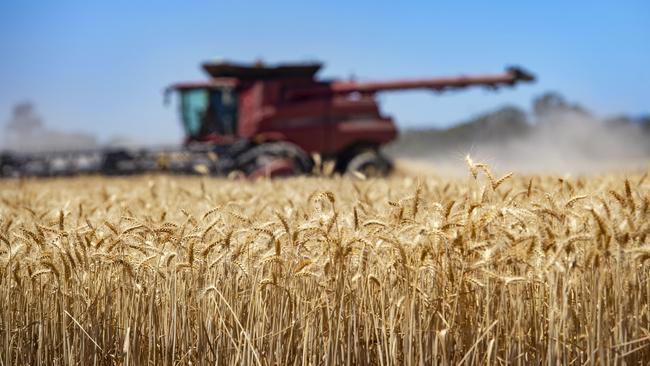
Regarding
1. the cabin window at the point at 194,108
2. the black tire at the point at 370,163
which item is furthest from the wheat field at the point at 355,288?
the cabin window at the point at 194,108

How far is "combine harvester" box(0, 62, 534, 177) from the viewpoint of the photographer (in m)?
16.5

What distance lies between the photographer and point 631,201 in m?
3.03

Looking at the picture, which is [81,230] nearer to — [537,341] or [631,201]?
[537,341]

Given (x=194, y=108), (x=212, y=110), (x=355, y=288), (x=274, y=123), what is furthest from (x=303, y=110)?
(x=355, y=288)

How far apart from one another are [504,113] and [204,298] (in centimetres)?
2550

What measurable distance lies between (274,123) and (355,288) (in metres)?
Result: 13.7

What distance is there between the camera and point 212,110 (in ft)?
58.1

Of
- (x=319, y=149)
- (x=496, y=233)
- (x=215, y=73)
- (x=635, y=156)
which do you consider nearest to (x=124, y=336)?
(x=496, y=233)

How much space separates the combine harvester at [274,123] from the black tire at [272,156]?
2cm

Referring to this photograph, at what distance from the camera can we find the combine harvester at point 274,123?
648 inches

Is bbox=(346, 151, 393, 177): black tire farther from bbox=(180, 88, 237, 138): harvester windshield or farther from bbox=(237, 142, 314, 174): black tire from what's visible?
bbox=(180, 88, 237, 138): harvester windshield

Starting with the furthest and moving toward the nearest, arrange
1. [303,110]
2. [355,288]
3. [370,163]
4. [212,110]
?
[212,110] → [303,110] → [370,163] → [355,288]

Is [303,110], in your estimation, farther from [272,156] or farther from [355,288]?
[355,288]

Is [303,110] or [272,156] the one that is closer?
[272,156]
